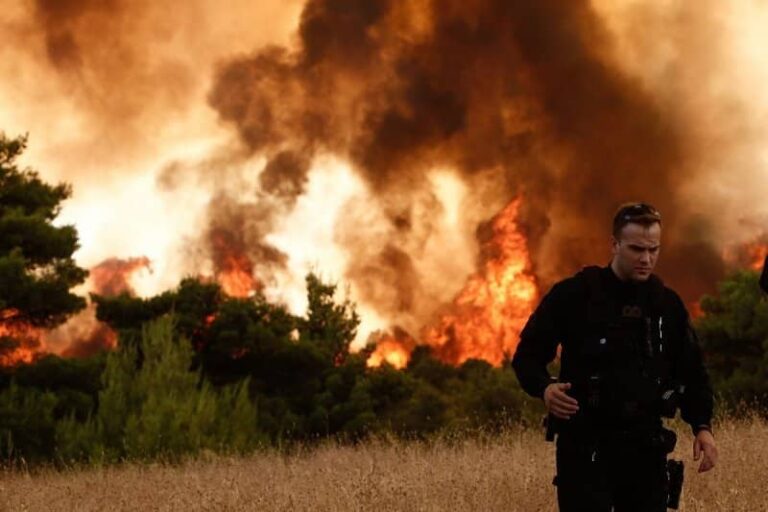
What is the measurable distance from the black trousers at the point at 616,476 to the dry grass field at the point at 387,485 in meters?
3.41

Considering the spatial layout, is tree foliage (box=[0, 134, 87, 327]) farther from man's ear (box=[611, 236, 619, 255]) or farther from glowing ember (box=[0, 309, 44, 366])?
man's ear (box=[611, 236, 619, 255])

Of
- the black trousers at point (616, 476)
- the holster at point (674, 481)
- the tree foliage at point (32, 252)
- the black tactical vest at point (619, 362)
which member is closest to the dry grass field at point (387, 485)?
the holster at point (674, 481)

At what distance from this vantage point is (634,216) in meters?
4.88

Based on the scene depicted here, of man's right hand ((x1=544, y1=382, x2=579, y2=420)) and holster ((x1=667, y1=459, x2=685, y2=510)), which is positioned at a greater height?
man's right hand ((x1=544, y1=382, x2=579, y2=420))

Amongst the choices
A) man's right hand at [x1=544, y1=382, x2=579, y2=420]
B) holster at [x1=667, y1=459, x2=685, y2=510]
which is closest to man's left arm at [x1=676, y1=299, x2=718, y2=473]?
holster at [x1=667, y1=459, x2=685, y2=510]

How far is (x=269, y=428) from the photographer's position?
25.8 meters

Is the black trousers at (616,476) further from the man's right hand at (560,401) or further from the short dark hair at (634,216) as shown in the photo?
the short dark hair at (634,216)

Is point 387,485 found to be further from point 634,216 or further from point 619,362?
point 634,216

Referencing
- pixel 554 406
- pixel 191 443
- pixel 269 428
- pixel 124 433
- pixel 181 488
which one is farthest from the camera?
pixel 269 428

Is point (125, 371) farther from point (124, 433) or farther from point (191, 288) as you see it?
point (191, 288)

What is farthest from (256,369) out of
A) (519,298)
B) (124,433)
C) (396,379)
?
(519,298)

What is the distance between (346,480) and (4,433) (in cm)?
1308

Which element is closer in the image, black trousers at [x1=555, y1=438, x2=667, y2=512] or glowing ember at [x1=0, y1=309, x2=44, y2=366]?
black trousers at [x1=555, y1=438, x2=667, y2=512]

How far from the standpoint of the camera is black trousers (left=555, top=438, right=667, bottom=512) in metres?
4.87
